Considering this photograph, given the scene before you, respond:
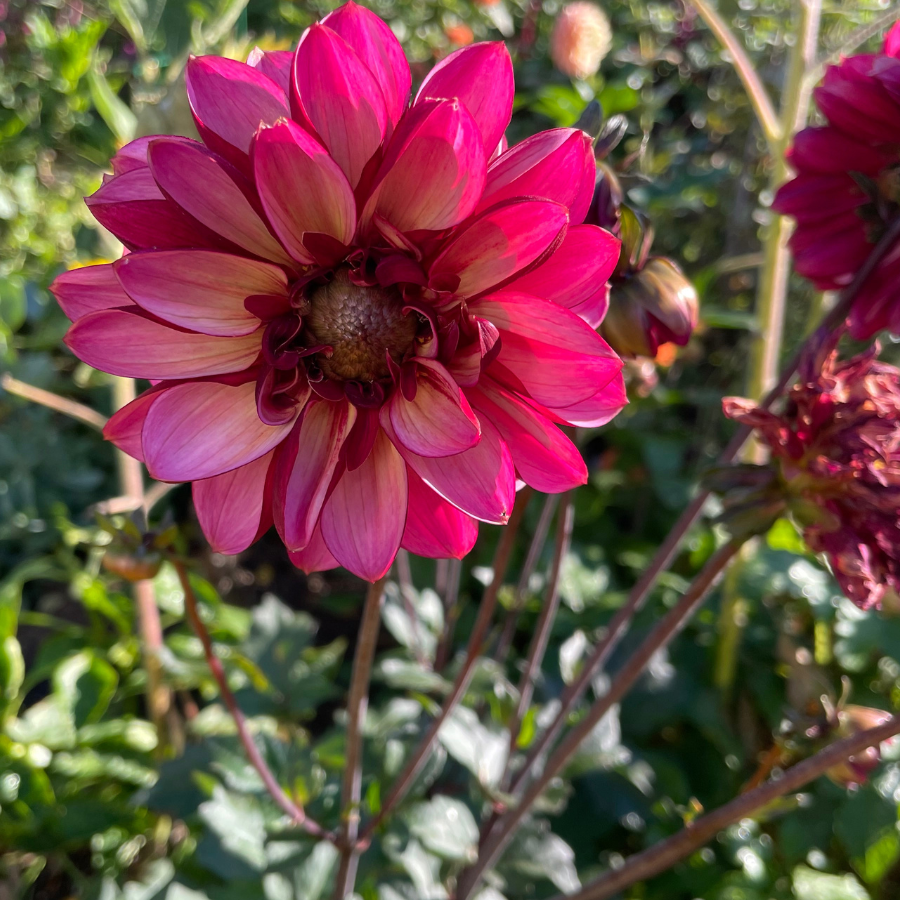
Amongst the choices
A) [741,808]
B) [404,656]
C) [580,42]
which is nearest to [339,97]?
[741,808]

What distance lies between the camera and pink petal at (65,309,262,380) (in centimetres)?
50

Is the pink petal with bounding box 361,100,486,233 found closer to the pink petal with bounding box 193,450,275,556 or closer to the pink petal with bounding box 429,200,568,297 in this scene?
the pink petal with bounding box 429,200,568,297

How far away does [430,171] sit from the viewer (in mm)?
465

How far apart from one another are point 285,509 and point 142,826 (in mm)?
1067

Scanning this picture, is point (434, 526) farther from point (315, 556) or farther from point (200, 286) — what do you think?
point (200, 286)

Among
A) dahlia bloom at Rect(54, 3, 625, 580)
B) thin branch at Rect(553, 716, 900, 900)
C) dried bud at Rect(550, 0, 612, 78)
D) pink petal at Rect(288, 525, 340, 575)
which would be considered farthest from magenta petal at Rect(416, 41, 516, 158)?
dried bud at Rect(550, 0, 612, 78)

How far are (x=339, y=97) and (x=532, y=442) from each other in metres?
0.28

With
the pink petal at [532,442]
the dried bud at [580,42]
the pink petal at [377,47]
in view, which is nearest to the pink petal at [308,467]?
the pink petal at [532,442]

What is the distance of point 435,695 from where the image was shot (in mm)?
1336

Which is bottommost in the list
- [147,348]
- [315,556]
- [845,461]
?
[315,556]

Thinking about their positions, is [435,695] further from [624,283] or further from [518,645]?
[624,283]

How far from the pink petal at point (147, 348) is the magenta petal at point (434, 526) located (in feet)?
0.55

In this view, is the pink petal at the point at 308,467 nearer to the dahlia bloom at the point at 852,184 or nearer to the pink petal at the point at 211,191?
the pink petal at the point at 211,191

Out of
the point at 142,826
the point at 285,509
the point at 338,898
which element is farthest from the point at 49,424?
the point at 285,509
